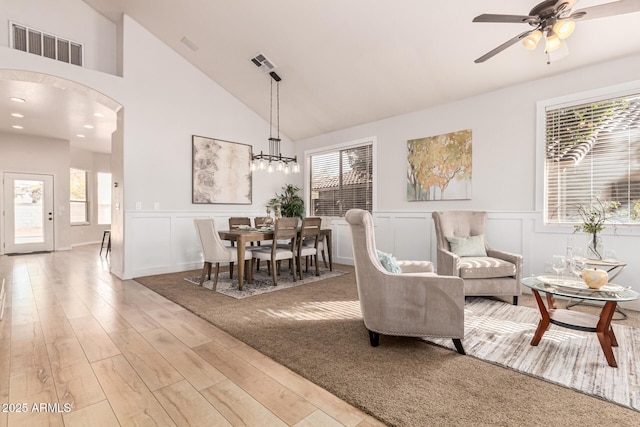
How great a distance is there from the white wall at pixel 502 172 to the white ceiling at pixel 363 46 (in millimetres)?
177

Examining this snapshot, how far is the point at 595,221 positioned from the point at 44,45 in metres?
7.31

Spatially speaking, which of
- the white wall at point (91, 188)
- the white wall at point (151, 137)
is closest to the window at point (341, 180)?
the white wall at point (151, 137)

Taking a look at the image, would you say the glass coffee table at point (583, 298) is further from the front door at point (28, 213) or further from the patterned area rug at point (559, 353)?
the front door at point (28, 213)

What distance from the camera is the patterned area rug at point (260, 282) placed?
152 inches

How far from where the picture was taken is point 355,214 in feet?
7.50

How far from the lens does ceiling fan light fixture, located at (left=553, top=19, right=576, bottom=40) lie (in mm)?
2265

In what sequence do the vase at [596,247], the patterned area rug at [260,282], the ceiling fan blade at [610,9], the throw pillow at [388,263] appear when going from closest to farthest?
the ceiling fan blade at [610,9]
the throw pillow at [388,263]
the vase at [596,247]
the patterned area rug at [260,282]

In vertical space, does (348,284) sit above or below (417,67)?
below

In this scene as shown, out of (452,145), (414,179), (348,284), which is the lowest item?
(348,284)

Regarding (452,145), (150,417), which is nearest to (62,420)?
(150,417)

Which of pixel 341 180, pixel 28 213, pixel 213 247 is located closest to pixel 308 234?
pixel 213 247

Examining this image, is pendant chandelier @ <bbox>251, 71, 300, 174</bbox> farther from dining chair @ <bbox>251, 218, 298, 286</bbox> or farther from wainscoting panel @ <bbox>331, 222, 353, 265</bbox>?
wainscoting panel @ <bbox>331, 222, 353, 265</bbox>

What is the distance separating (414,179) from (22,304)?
5306mm

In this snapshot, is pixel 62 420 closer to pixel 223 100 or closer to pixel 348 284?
pixel 348 284
